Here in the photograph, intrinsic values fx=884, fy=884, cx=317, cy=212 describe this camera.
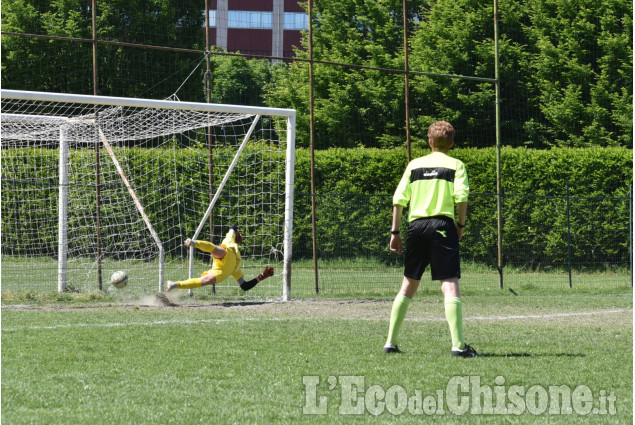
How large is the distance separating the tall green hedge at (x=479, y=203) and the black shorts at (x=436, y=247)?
717 cm

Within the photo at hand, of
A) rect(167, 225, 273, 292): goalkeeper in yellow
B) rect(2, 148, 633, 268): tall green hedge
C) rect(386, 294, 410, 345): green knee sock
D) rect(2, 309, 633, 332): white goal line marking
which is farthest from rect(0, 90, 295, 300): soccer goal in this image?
rect(386, 294, 410, 345): green knee sock

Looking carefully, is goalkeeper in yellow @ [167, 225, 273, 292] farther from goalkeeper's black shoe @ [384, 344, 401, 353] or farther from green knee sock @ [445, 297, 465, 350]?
green knee sock @ [445, 297, 465, 350]

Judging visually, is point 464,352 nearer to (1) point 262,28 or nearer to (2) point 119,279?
(2) point 119,279

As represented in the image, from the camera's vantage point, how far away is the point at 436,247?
7406 mm

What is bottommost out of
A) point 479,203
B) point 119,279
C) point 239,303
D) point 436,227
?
point 239,303

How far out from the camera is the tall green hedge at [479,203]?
17.3 metres

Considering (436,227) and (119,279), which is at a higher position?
(436,227)

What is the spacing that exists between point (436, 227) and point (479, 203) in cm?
1323

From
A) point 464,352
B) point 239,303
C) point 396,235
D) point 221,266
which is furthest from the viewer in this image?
point 239,303

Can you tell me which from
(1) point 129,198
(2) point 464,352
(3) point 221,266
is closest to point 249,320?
(3) point 221,266

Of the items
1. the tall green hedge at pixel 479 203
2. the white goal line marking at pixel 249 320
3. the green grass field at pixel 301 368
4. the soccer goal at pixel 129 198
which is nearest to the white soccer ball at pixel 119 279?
the soccer goal at pixel 129 198

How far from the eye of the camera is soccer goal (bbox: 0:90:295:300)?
13742mm

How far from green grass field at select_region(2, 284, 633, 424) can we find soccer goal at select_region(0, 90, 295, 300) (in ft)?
9.80

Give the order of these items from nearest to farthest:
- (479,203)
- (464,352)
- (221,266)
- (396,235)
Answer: (464,352)
(396,235)
(221,266)
(479,203)
